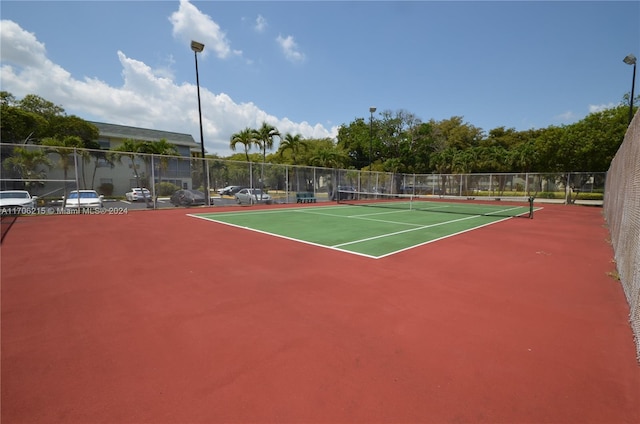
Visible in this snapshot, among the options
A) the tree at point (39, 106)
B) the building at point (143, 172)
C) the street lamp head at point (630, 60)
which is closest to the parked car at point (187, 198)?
the building at point (143, 172)

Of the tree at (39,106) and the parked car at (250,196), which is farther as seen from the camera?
the tree at (39,106)

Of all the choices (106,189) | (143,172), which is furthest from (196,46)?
(106,189)

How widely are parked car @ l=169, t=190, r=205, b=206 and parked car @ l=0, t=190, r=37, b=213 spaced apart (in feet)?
20.8

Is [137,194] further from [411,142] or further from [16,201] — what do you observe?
[411,142]

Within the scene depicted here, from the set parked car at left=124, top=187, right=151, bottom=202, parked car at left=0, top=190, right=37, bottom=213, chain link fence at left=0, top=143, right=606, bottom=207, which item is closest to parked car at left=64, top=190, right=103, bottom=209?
chain link fence at left=0, top=143, right=606, bottom=207

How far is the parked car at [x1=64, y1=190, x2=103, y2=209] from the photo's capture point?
14.9 m

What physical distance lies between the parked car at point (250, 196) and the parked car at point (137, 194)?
641 cm

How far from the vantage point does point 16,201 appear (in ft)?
43.7

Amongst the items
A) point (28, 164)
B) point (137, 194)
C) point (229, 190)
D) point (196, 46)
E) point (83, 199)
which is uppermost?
point (196, 46)

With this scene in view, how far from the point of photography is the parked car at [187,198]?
1889cm

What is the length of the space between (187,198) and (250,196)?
4958 mm

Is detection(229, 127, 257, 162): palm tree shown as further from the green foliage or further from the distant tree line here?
the green foliage

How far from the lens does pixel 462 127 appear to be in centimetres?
5997

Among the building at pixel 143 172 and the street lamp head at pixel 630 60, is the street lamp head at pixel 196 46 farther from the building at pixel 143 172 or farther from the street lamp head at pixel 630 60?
the street lamp head at pixel 630 60
